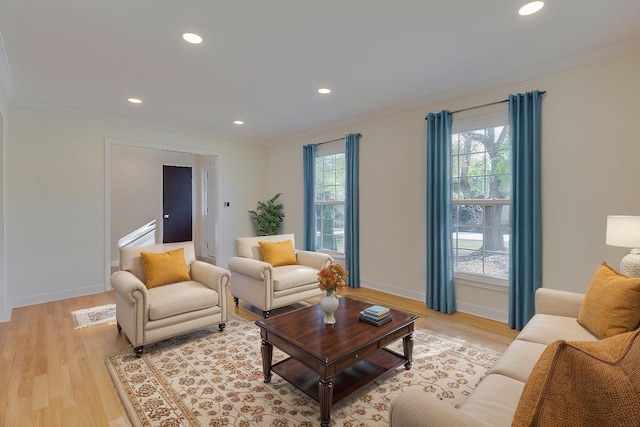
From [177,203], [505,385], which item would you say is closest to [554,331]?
[505,385]

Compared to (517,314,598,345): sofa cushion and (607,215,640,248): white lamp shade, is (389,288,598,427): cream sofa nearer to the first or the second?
(517,314,598,345): sofa cushion

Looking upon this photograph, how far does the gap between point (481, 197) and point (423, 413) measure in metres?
3.15

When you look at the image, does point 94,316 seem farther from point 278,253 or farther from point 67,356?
point 278,253

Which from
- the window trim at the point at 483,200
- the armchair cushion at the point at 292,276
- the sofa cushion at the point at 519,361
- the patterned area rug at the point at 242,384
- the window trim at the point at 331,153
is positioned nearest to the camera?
the sofa cushion at the point at 519,361

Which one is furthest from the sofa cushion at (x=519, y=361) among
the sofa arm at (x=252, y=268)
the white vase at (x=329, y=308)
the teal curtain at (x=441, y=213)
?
the sofa arm at (x=252, y=268)

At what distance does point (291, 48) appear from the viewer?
8.96ft

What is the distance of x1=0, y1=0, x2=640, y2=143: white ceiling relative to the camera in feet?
7.20

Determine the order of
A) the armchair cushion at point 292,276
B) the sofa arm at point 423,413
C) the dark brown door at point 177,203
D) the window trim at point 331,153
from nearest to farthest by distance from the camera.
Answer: the sofa arm at point 423,413 < the armchair cushion at point 292,276 < the window trim at point 331,153 < the dark brown door at point 177,203

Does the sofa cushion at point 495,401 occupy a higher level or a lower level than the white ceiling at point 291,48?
lower

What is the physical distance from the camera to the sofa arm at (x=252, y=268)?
3433 mm

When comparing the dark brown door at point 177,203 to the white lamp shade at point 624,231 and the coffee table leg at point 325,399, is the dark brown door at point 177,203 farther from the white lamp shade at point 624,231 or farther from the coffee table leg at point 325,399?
the white lamp shade at point 624,231

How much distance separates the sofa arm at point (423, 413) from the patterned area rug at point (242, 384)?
954 mm

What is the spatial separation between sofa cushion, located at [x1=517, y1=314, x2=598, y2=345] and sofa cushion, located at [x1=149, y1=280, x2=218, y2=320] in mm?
2590

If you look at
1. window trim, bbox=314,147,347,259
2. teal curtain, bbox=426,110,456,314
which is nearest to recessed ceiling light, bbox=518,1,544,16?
teal curtain, bbox=426,110,456,314
